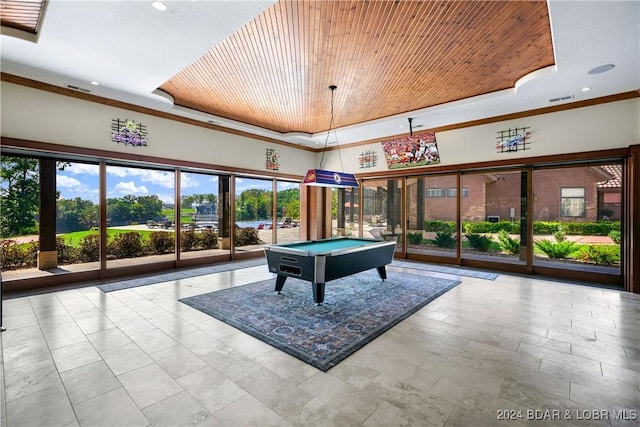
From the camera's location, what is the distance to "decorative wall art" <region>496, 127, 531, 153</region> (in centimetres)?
646

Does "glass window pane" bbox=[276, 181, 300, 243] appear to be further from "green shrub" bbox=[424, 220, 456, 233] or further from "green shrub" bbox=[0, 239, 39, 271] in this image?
"green shrub" bbox=[0, 239, 39, 271]

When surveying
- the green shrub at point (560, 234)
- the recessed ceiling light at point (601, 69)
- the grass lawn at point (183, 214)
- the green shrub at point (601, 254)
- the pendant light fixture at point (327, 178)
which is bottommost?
the green shrub at point (601, 254)

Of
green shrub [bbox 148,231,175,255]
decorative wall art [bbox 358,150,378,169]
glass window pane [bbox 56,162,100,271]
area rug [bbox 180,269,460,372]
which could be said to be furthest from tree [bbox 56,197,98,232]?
decorative wall art [bbox 358,150,378,169]

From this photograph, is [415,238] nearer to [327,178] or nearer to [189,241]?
[327,178]

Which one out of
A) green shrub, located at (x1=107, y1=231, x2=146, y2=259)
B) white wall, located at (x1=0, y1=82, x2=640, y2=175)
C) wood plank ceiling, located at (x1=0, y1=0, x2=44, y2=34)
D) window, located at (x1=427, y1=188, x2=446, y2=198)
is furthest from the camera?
window, located at (x1=427, y1=188, x2=446, y2=198)

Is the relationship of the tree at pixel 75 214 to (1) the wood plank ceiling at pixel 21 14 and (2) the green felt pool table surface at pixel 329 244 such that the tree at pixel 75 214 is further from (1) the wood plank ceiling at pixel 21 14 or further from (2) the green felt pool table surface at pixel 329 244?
(2) the green felt pool table surface at pixel 329 244

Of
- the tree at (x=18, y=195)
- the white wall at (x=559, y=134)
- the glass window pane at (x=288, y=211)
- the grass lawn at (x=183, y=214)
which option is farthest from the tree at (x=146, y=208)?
the white wall at (x=559, y=134)

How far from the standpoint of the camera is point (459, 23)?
3.41m

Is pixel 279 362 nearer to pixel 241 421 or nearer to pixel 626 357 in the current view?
pixel 241 421

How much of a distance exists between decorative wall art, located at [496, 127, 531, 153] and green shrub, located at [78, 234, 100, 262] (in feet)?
30.2

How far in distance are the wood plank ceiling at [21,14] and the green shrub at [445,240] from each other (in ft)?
29.2

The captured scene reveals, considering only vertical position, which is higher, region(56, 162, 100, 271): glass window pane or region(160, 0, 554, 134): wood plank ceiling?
region(160, 0, 554, 134): wood plank ceiling

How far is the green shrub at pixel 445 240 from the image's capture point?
827 centimetres

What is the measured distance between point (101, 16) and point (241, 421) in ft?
13.9
